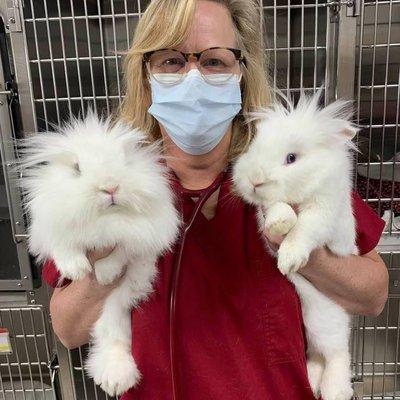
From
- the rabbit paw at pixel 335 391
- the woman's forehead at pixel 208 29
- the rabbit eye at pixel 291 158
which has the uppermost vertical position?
the woman's forehead at pixel 208 29

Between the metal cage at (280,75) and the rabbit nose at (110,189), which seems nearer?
the rabbit nose at (110,189)

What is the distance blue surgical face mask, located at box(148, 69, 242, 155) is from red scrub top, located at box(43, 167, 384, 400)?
11 centimetres

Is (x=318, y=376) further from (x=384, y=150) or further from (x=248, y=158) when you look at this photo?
(x=384, y=150)

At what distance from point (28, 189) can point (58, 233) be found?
161 millimetres

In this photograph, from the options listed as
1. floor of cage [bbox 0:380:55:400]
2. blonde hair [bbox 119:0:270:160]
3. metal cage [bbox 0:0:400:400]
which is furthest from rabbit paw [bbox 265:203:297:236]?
floor of cage [bbox 0:380:55:400]

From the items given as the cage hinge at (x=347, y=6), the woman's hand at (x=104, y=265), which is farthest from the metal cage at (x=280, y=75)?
the woman's hand at (x=104, y=265)

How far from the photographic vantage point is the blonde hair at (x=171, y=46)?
3.25ft

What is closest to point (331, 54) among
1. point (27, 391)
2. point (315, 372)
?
point (315, 372)

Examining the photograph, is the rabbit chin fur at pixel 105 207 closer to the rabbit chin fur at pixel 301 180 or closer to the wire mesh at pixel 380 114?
the rabbit chin fur at pixel 301 180

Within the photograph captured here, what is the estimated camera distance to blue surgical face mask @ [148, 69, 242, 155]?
39.3 inches

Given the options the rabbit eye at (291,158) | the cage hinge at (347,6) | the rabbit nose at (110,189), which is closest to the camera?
the rabbit nose at (110,189)

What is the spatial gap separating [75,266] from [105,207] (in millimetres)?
132

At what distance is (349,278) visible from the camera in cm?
98

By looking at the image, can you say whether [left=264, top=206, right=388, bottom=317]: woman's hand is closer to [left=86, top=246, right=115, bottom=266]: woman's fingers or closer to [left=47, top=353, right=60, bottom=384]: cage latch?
[left=86, top=246, right=115, bottom=266]: woman's fingers
